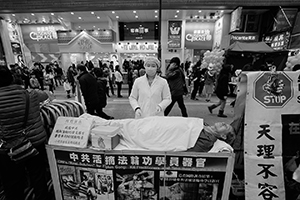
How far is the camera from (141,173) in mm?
1391

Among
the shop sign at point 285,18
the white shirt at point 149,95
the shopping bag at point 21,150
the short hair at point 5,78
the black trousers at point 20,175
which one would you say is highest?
the shop sign at point 285,18

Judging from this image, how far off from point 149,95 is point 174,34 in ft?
41.6

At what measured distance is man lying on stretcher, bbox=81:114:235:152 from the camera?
138 centimetres

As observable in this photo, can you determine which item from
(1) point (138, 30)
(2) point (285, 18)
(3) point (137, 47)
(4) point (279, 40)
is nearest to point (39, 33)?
(1) point (138, 30)

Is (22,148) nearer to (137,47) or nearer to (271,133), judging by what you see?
(271,133)

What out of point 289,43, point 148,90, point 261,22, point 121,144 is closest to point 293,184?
point 121,144

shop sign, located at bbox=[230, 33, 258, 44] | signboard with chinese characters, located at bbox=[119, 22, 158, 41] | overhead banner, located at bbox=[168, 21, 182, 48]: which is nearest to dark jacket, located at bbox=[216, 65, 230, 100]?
shop sign, located at bbox=[230, 33, 258, 44]

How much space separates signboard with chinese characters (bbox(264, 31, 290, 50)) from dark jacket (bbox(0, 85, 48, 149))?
11995mm

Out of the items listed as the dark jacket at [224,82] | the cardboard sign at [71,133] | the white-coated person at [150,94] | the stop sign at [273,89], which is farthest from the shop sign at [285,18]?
the cardboard sign at [71,133]

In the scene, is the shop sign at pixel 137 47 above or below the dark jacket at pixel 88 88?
above

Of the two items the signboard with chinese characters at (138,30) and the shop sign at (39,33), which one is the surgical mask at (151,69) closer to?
the signboard with chinese characters at (138,30)

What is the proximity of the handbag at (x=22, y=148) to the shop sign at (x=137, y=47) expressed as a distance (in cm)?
1333

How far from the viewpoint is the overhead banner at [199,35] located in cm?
1311

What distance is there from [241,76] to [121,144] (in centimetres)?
134
